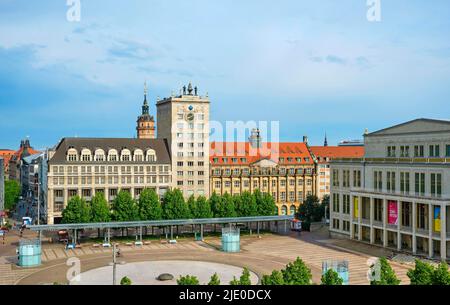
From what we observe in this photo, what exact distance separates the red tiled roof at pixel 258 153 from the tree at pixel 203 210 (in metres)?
28.6

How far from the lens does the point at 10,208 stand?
165250mm

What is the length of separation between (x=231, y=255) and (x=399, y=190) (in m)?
30.9

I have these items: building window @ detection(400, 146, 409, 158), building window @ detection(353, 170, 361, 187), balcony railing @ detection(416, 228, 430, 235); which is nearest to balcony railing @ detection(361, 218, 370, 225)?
building window @ detection(353, 170, 361, 187)

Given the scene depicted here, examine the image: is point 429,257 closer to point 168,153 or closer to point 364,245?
point 364,245

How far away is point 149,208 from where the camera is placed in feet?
340

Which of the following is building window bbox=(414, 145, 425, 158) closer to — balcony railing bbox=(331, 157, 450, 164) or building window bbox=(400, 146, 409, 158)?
building window bbox=(400, 146, 409, 158)

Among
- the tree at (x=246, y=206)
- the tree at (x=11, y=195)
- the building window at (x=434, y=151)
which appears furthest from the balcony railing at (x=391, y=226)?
the tree at (x=11, y=195)

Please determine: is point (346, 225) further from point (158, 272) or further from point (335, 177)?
point (158, 272)

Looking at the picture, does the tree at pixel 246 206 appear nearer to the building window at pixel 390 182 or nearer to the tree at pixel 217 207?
the tree at pixel 217 207

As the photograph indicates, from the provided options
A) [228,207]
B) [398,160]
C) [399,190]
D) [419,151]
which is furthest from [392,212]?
[228,207]

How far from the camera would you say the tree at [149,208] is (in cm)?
10350

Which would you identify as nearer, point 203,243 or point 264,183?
point 203,243

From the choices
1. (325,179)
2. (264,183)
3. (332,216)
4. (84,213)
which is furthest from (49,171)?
(325,179)

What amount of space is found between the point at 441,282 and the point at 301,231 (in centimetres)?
6944
